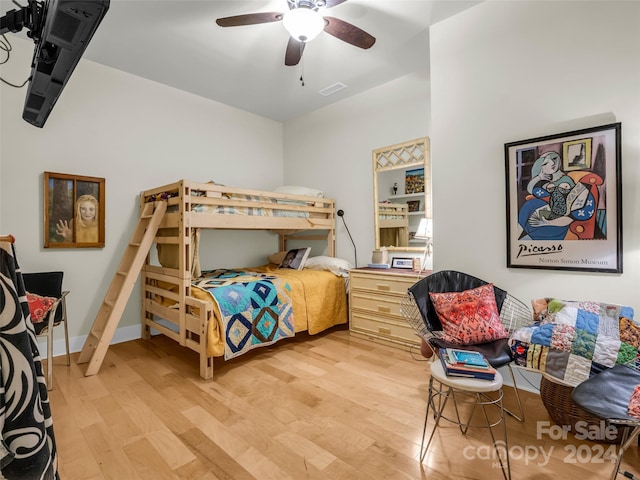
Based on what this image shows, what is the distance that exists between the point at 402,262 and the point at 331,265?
0.79 metres

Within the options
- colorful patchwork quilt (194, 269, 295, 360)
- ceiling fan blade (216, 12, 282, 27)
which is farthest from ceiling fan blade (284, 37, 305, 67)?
colorful patchwork quilt (194, 269, 295, 360)

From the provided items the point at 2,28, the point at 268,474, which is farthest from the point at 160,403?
the point at 2,28

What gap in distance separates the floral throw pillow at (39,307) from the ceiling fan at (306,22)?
2.32m

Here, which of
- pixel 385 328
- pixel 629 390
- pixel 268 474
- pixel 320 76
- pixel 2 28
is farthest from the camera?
pixel 320 76

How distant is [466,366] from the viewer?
4.86ft

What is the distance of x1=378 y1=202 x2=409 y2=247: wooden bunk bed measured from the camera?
3.46m

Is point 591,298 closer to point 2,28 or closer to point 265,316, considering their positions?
point 265,316

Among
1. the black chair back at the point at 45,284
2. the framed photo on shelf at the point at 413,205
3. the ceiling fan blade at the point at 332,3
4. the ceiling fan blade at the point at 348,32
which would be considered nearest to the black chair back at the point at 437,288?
the framed photo on shelf at the point at 413,205

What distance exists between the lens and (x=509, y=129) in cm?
231

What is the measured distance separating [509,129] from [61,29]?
2.60m

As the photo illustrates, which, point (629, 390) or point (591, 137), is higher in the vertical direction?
point (591, 137)

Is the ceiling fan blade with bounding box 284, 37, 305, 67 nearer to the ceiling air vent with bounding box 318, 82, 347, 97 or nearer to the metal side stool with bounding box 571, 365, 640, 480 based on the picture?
the ceiling air vent with bounding box 318, 82, 347, 97

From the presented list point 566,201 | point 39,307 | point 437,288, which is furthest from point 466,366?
point 39,307

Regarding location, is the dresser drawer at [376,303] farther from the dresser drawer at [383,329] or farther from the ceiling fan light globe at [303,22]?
the ceiling fan light globe at [303,22]
